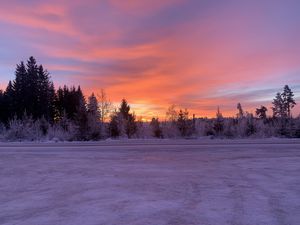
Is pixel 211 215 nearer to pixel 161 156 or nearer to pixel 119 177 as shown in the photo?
pixel 119 177

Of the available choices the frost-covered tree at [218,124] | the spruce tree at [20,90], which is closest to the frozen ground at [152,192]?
the frost-covered tree at [218,124]

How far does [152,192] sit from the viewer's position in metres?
9.09

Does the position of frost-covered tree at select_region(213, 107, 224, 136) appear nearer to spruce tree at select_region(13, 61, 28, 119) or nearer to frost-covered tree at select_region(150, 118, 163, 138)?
frost-covered tree at select_region(150, 118, 163, 138)

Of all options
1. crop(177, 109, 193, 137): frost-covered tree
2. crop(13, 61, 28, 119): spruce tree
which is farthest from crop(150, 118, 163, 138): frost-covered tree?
crop(13, 61, 28, 119): spruce tree

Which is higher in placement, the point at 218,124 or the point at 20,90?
the point at 20,90

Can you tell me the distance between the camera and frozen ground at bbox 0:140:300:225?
272 inches

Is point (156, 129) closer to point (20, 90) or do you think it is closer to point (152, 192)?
point (152, 192)

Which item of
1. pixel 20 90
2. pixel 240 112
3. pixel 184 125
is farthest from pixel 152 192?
pixel 20 90

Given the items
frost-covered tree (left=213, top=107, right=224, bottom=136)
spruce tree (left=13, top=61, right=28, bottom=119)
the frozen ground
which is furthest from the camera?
spruce tree (left=13, top=61, right=28, bottom=119)

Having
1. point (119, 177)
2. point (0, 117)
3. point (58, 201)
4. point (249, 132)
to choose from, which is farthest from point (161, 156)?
point (0, 117)

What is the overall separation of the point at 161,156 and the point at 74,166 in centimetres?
429

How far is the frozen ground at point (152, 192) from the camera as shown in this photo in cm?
691

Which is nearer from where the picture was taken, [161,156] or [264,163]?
[264,163]

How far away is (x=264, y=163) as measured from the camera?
46.6 ft
